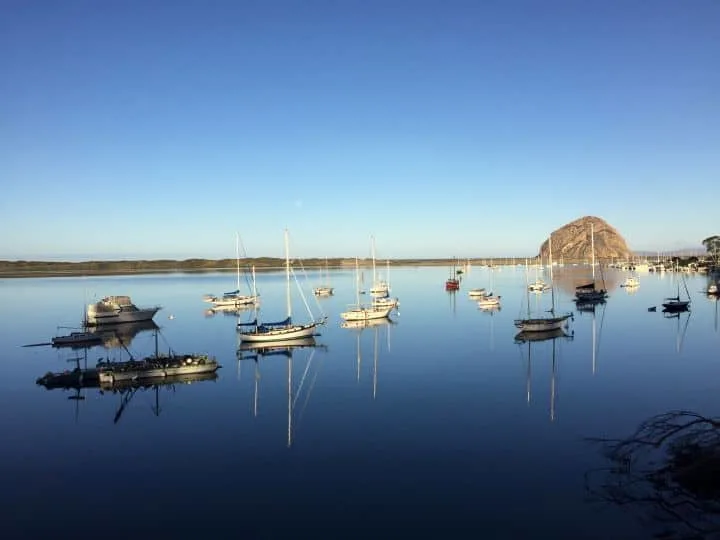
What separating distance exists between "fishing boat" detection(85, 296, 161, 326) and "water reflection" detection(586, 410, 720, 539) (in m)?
80.3

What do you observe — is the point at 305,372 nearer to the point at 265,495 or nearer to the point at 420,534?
the point at 265,495

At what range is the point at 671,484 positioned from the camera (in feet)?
73.0

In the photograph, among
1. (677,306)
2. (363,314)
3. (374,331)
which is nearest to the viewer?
(374,331)

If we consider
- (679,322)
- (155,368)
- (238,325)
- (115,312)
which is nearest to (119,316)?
(115,312)

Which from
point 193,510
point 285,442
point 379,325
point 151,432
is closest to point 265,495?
point 193,510

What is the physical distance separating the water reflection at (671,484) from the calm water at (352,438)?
0.73 metres

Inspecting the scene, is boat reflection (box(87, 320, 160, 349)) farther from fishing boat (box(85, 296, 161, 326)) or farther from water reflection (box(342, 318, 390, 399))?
water reflection (box(342, 318, 390, 399))

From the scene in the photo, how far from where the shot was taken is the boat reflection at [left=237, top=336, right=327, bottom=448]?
3716 cm

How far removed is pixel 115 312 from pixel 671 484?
279 ft

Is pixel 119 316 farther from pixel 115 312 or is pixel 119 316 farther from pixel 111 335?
pixel 111 335

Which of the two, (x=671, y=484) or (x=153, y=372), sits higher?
(x=671, y=484)

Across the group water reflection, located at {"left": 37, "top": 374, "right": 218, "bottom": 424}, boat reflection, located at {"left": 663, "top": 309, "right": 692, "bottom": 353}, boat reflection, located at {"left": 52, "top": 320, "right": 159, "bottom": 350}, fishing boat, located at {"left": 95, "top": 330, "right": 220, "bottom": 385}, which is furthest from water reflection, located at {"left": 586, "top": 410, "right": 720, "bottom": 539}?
boat reflection, located at {"left": 52, "top": 320, "right": 159, "bottom": 350}

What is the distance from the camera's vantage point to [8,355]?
198ft

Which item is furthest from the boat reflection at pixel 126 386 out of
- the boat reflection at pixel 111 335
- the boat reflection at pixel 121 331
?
the boat reflection at pixel 121 331
